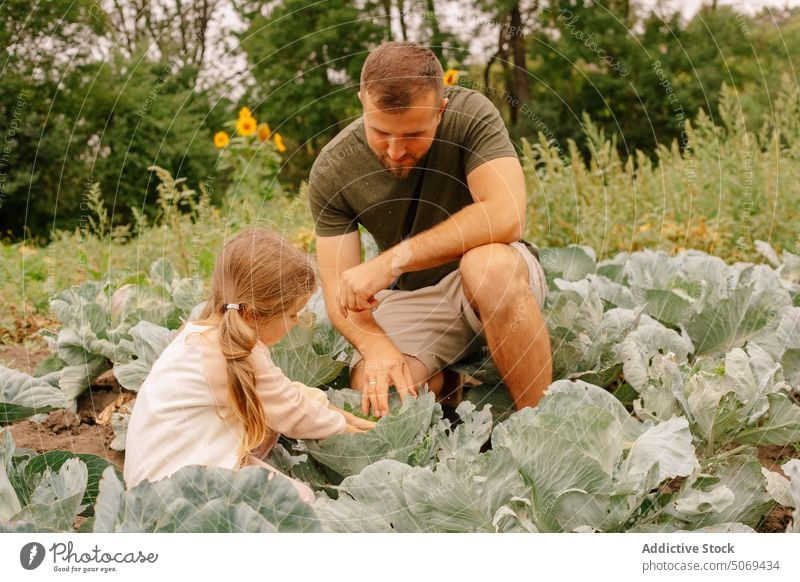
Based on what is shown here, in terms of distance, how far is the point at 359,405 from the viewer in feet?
10.3

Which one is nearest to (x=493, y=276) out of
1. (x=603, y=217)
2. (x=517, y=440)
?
(x=517, y=440)

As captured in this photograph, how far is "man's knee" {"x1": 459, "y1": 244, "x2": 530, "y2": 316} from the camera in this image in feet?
10.5

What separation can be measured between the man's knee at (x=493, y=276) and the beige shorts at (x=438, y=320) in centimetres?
27

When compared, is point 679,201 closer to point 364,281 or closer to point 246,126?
point 246,126

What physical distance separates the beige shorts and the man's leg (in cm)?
26

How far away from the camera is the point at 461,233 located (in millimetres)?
3221

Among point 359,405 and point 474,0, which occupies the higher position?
point 474,0

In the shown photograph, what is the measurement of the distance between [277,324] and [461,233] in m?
0.96

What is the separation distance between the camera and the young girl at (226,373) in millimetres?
2477
